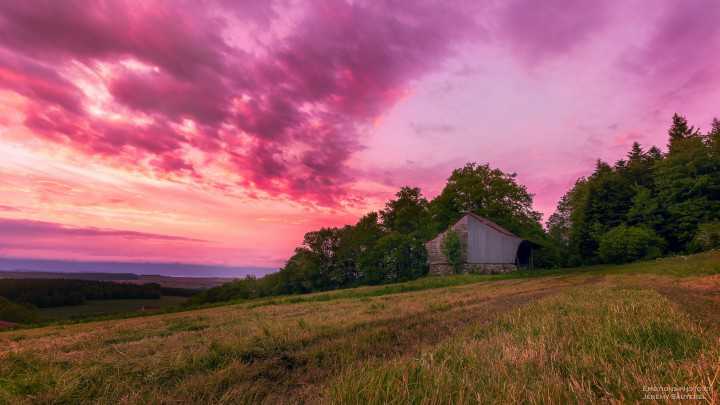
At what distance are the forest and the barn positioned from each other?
273 inches

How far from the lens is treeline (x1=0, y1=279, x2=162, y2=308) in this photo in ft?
144

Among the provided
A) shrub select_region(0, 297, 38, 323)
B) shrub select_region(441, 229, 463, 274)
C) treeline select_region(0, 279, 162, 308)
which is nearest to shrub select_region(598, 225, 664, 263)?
shrub select_region(441, 229, 463, 274)

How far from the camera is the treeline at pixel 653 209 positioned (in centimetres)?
4166

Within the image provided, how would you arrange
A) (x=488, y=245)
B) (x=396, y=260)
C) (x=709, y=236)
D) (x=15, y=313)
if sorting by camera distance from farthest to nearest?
(x=396, y=260)
(x=488, y=245)
(x=709, y=236)
(x=15, y=313)

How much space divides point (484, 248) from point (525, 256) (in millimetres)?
11320

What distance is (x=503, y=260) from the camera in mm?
44031

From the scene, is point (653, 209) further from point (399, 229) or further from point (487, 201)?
point (399, 229)

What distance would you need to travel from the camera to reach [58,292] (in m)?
46.5

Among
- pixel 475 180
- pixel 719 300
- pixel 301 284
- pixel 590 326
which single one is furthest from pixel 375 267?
pixel 590 326

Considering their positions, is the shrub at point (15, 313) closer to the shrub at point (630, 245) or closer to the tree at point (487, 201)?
the tree at point (487, 201)

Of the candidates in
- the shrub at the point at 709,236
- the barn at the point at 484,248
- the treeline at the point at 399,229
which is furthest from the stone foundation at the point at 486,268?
the shrub at the point at 709,236

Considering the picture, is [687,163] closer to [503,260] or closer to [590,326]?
[503,260]

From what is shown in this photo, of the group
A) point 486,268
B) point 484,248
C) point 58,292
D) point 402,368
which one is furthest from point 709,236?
point 58,292

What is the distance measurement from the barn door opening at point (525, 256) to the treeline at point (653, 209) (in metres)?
8.45
